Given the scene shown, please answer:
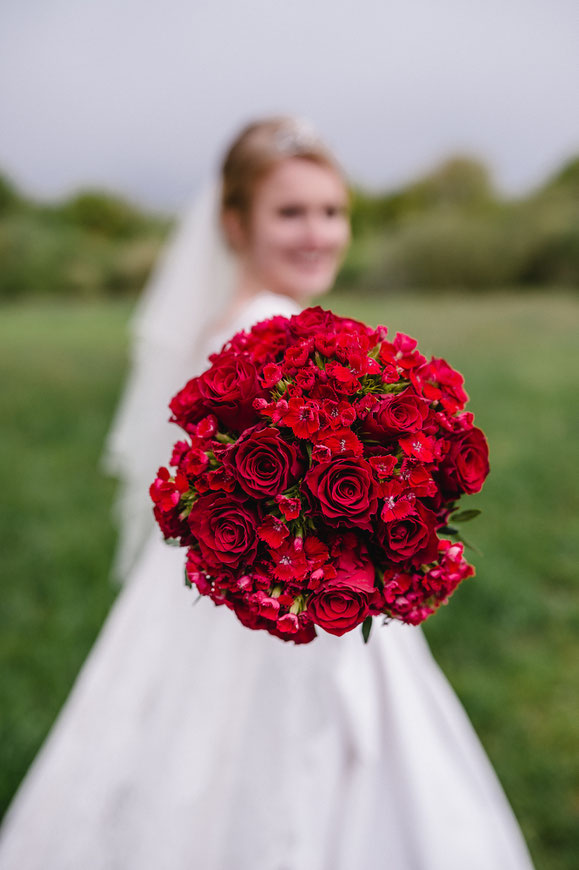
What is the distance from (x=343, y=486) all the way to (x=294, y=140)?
64.6 inches

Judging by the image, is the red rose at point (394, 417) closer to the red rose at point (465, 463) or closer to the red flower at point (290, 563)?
the red rose at point (465, 463)

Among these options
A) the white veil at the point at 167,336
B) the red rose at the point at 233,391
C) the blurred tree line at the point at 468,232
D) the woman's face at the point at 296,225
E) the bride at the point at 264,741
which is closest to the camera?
the red rose at the point at 233,391

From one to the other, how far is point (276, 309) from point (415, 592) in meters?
0.98

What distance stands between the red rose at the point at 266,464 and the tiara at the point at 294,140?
59.8 inches

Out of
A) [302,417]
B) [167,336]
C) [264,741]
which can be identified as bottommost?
[264,741]

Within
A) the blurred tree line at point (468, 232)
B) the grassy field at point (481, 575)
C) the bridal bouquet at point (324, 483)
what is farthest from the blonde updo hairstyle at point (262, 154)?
the blurred tree line at point (468, 232)

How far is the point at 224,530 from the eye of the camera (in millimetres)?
1287

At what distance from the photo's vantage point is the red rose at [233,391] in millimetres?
1367

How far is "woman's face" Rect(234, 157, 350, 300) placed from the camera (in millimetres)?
2381

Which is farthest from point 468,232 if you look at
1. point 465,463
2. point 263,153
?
point 465,463

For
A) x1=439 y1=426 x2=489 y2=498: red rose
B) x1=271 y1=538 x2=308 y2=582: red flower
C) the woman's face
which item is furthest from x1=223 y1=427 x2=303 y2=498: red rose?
the woman's face

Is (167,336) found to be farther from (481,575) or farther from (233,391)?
(481,575)

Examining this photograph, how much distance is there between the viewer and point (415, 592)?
1348 mm

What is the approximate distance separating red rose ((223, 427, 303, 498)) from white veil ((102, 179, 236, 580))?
154 centimetres
